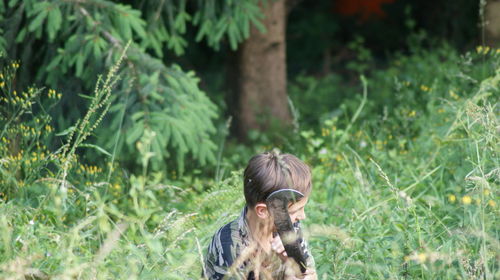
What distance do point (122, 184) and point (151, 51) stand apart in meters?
2.22

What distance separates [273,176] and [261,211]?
0.16m

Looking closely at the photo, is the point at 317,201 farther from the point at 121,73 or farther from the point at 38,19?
the point at 38,19

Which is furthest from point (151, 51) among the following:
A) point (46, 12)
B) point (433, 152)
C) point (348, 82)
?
point (348, 82)

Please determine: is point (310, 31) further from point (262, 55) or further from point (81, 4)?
point (81, 4)

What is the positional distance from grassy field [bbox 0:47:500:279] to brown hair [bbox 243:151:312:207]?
22cm

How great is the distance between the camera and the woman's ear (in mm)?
2875

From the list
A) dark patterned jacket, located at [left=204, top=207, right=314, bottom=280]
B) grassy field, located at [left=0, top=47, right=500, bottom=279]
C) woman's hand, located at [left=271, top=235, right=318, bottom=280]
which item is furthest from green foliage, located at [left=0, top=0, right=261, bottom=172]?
woman's hand, located at [left=271, top=235, right=318, bottom=280]

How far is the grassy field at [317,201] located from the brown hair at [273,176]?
0.22 m

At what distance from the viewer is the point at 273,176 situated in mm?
2848

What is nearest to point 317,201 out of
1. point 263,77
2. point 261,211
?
point 261,211

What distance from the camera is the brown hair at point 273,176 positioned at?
9.32 feet

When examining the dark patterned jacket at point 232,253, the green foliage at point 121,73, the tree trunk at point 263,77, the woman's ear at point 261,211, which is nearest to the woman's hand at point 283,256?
the dark patterned jacket at point 232,253

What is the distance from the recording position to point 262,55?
6926 mm

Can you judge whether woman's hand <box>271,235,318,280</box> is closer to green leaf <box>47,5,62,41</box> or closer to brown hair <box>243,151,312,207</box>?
brown hair <box>243,151,312,207</box>
